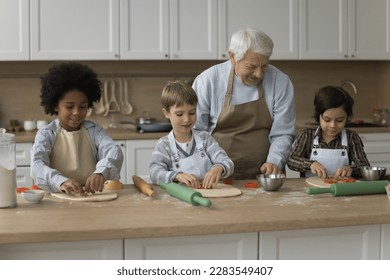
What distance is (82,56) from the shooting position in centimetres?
445

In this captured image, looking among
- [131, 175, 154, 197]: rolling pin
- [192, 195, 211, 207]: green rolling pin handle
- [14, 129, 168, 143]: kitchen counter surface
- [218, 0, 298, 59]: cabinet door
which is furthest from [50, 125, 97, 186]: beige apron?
[218, 0, 298, 59]: cabinet door

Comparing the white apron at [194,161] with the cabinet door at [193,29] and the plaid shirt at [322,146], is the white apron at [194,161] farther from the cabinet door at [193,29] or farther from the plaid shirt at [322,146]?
the cabinet door at [193,29]

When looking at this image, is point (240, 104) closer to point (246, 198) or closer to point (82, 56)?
point (246, 198)

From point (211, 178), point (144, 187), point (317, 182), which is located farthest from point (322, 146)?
point (144, 187)

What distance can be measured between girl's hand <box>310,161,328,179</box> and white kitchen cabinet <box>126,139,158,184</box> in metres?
1.75

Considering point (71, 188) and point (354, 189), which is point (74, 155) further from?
point (354, 189)

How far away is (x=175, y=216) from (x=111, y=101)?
2887mm

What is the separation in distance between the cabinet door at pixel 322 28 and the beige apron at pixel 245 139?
1.84m

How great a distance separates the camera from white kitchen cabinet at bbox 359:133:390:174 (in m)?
4.68

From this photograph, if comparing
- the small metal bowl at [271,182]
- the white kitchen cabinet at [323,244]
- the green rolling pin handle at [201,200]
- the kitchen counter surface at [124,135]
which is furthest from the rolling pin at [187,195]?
the kitchen counter surface at [124,135]

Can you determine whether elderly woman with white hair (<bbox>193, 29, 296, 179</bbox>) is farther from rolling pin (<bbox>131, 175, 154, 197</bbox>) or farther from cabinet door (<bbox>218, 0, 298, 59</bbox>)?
cabinet door (<bbox>218, 0, 298, 59</bbox>)
